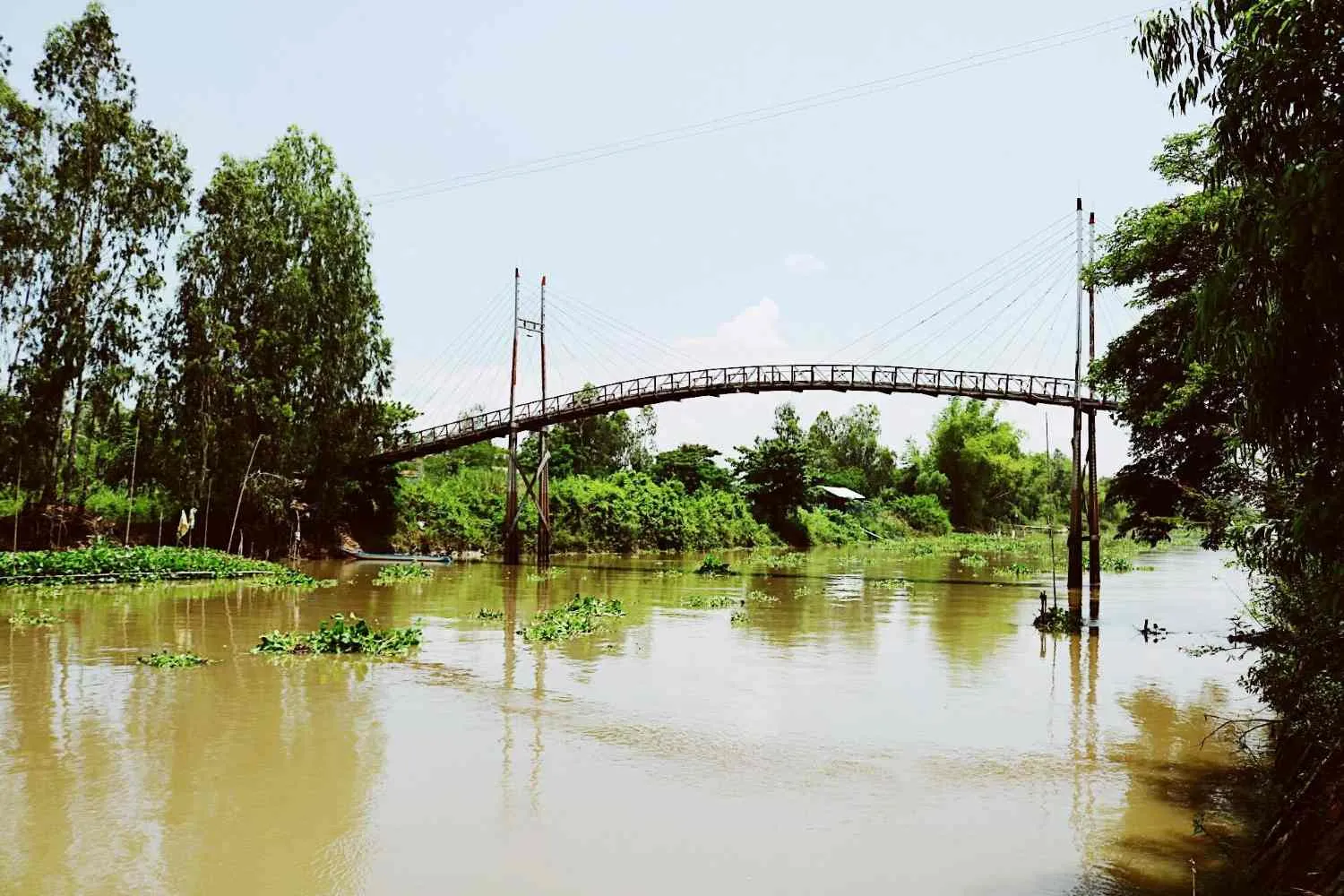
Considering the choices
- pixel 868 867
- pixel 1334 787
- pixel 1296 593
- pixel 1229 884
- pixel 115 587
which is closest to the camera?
pixel 1334 787

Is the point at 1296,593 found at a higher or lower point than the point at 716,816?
higher

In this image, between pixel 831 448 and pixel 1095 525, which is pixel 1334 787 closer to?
pixel 1095 525

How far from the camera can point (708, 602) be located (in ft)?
90.4

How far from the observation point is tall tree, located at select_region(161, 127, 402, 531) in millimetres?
37219

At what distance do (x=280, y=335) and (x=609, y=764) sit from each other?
107ft

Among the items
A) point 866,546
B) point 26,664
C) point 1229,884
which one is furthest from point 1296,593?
point 866,546

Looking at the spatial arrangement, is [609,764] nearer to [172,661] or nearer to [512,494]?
[172,661]

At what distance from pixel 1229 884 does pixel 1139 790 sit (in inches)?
112

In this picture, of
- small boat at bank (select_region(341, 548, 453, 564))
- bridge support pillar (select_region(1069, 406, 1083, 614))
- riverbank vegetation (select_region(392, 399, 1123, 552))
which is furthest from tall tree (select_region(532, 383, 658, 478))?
bridge support pillar (select_region(1069, 406, 1083, 614))

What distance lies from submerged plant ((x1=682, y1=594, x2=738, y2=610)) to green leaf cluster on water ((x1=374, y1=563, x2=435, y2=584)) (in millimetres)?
10096

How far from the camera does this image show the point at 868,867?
8047 mm

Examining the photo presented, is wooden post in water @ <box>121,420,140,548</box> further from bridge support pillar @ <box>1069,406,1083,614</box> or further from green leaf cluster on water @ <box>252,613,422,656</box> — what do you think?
bridge support pillar @ <box>1069,406,1083,614</box>

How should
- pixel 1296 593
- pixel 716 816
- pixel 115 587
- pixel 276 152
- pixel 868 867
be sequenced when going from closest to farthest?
pixel 868 867 < pixel 716 816 < pixel 1296 593 < pixel 115 587 < pixel 276 152

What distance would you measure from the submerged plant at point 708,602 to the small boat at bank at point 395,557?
48.9 ft
